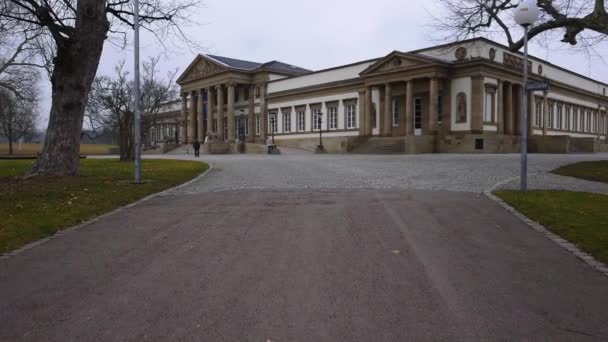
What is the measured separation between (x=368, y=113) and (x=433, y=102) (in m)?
7.49

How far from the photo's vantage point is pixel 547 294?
15.8 feet

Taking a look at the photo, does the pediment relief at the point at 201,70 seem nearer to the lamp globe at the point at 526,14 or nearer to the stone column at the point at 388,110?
the stone column at the point at 388,110

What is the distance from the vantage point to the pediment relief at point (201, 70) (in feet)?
214

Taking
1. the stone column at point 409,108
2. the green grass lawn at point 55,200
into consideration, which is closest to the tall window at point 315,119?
the stone column at point 409,108

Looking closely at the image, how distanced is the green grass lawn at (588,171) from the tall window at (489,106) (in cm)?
2239

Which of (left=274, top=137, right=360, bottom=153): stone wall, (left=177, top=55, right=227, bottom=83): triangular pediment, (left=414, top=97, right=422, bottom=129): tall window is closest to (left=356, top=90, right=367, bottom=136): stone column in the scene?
(left=274, top=137, right=360, bottom=153): stone wall

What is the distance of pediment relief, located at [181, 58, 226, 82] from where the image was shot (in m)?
65.2

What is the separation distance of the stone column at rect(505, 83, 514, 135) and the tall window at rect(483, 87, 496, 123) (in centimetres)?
251

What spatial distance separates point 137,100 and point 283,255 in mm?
10410

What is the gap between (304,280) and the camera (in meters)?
5.20

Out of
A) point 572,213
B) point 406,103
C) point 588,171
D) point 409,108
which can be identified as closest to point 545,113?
point 406,103

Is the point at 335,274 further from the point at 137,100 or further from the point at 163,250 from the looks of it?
the point at 137,100

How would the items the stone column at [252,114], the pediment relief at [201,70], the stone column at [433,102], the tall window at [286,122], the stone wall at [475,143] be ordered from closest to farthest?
the stone wall at [475,143] < the stone column at [433,102] < the tall window at [286,122] < the stone column at [252,114] < the pediment relief at [201,70]

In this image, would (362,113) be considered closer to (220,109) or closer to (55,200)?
(220,109)
